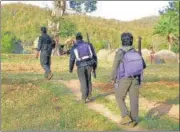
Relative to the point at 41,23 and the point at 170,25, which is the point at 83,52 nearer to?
the point at 170,25

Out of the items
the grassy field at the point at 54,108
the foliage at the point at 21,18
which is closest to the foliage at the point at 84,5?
the foliage at the point at 21,18

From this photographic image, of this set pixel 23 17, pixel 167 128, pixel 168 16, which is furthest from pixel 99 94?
pixel 23 17

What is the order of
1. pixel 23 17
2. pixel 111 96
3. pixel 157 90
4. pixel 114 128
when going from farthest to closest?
pixel 23 17, pixel 157 90, pixel 111 96, pixel 114 128

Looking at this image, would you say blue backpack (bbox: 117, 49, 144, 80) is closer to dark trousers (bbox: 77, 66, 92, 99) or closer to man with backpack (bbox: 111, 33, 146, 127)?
man with backpack (bbox: 111, 33, 146, 127)

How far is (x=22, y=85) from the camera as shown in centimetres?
1936

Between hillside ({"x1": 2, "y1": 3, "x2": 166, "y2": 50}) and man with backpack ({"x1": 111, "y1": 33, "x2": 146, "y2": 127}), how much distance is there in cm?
5264

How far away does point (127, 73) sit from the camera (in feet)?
40.4

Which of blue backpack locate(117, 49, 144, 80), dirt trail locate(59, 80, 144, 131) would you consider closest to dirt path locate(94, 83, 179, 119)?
dirt trail locate(59, 80, 144, 131)

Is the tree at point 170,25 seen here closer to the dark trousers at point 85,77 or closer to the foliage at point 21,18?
the foliage at point 21,18

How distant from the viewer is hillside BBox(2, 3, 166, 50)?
77125 mm

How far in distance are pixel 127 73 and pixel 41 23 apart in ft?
201

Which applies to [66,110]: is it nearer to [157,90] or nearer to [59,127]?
[59,127]

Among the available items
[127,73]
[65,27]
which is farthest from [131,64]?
[65,27]

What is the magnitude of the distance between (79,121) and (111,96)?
375 centimetres
